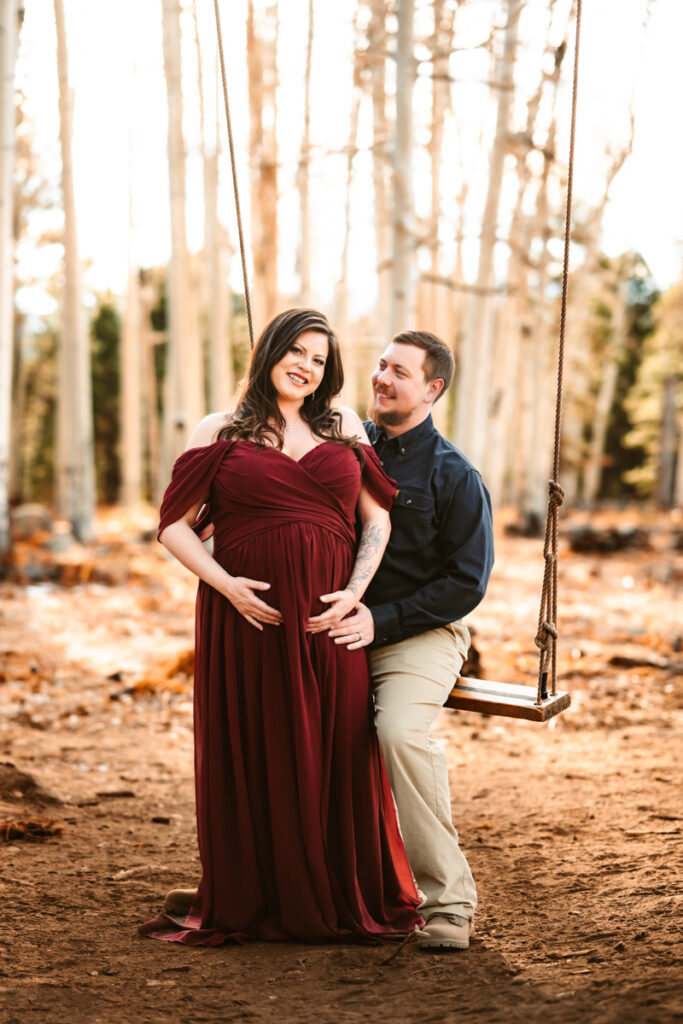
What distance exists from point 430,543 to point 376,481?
33cm

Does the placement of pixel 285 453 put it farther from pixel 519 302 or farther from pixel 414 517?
pixel 519 302

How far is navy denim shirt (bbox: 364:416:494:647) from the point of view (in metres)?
3.66

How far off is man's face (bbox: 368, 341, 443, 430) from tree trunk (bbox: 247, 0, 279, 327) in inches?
462

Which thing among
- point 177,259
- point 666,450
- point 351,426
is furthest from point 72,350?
point 666,450

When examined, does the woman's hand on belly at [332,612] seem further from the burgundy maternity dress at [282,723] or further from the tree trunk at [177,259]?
the tree trunk at [177,259]

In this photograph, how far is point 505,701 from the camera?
12.3 ft

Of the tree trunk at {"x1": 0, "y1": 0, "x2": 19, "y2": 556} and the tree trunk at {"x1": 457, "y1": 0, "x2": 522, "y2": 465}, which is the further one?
the tree trunk at {"x1": 457, "y1": 0, "x2": 522, "y2": 465}

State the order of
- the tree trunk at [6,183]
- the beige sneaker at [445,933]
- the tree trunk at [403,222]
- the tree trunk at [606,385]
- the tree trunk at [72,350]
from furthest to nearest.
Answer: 1. the tree trunk at [606,385]
2. the tree trunk at [72,350]
3. the tree trunk at [6,183]
4. the tree trunk at [403,222]
5. the beige sneaker at [445,933]

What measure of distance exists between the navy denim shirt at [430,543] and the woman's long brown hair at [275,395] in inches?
12.2

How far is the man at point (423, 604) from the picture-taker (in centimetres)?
351

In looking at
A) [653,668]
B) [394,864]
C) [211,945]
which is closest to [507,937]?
[394,864]

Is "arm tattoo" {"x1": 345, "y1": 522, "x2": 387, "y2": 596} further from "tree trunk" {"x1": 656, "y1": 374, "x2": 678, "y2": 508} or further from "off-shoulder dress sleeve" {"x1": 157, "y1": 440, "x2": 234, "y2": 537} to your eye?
"tree trunk" {"x1": 656, "y1": 374, "x2": 678, "y2": 508}

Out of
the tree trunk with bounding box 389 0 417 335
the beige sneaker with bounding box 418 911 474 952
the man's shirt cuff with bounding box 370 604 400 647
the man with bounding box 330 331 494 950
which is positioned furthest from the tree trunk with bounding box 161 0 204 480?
the beige sneaker with bounding box 418 911 474 952

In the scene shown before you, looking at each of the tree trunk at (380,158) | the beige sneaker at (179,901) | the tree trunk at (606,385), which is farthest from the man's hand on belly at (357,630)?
the tree trunk at (606,385)
